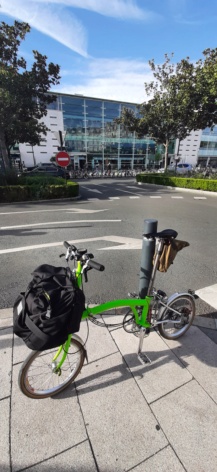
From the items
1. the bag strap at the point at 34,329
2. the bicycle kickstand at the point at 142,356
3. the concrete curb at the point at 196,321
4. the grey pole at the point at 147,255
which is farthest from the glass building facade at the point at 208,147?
the bag strap at the point at 34,329

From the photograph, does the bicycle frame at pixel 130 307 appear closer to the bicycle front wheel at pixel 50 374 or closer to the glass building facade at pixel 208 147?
the bicycle front wheel at pixel 50 374

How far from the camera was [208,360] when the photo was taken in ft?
7.84

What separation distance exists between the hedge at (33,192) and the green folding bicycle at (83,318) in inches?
418

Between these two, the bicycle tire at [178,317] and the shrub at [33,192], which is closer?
the bicycle tire at [178,317]

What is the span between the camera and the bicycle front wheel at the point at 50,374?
1.95m

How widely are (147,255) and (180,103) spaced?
1803 centimetres

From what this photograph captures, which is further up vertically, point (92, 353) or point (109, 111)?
point (109, 111)

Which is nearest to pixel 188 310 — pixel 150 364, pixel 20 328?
pixel 150 364

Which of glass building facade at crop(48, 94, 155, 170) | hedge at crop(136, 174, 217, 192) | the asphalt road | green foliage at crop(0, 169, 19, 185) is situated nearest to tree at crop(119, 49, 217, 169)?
hedge at crop(136, 174, 217, 192)

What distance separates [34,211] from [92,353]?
8.30 m

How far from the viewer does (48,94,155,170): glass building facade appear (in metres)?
39.1

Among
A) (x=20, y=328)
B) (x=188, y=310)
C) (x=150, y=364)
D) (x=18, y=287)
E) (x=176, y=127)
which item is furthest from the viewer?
(x=176, y=127)

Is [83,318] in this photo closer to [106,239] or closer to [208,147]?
[106,239]

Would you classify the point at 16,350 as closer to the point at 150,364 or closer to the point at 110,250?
the point at 150,364
